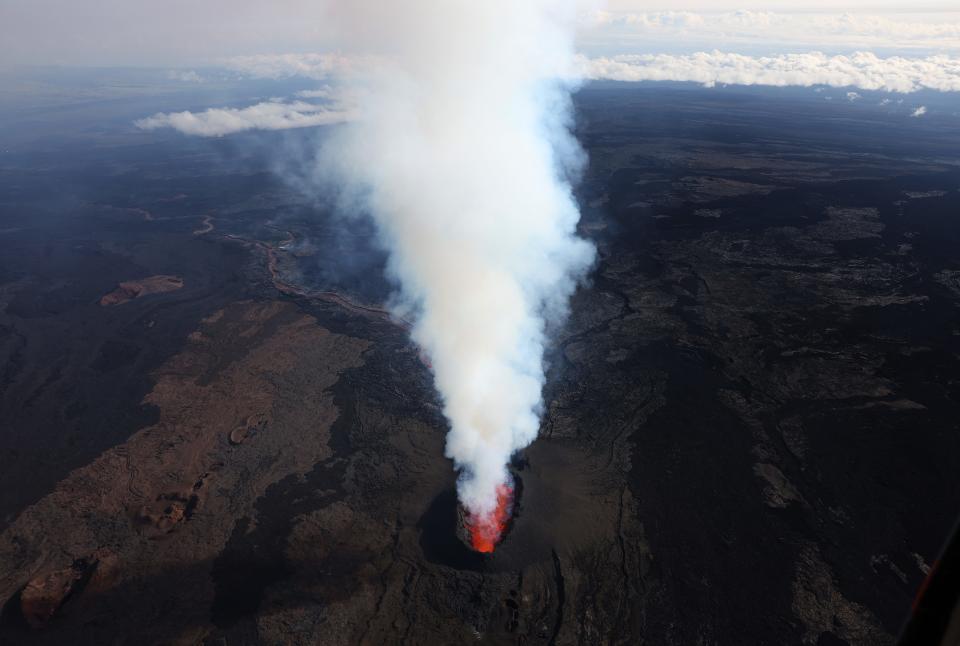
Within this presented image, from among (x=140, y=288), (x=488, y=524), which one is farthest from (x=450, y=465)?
(x=140, y=288)

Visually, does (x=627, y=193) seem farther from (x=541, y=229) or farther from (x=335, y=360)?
(x=335, y=360)

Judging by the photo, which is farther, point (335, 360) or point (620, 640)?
point (335, 360)

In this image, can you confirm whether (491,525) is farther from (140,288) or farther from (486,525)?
(140,288)

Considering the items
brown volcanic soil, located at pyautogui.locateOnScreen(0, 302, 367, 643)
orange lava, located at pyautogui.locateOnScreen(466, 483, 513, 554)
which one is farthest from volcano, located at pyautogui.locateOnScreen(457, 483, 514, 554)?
brown volcanic soil, located at pyautogui.locateOnScreen(0, 302, 367, 643)

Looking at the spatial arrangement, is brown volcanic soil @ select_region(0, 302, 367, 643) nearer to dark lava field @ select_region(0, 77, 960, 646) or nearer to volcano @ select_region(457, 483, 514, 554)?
dark lava field @ select_region(0, 77, 960, 646)

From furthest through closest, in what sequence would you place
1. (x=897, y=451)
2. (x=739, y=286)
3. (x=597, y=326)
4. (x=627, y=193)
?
(x=627, y=193) < (x=739, y=286) < (x=597, y=326) < (x=897, y=451)

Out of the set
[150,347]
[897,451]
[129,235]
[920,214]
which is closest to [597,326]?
[897,451]
